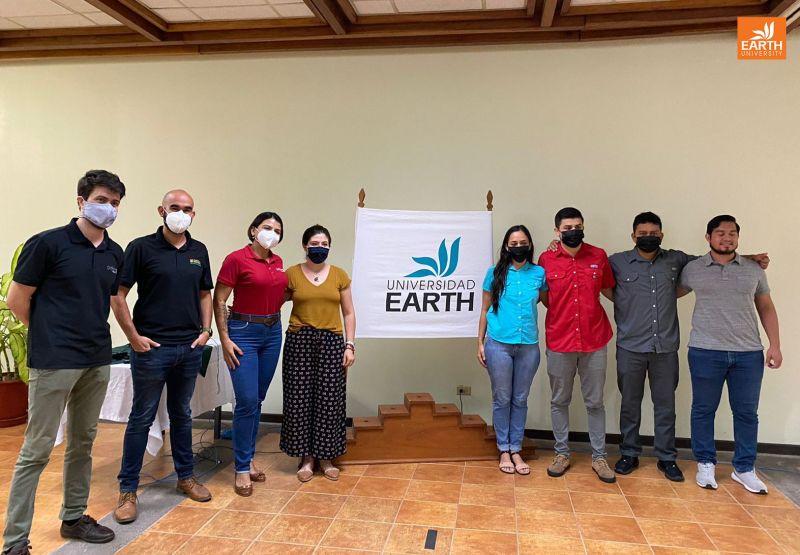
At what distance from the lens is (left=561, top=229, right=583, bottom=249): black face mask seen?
2881mm

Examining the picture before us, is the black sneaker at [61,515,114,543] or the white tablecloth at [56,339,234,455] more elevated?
the white tablecloth at [56,339,234,455]

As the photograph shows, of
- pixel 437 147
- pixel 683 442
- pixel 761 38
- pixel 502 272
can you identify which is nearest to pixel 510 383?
pixel 502 272

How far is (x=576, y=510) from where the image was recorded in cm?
253

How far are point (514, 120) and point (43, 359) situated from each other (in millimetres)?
3168

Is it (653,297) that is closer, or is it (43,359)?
(43,359)

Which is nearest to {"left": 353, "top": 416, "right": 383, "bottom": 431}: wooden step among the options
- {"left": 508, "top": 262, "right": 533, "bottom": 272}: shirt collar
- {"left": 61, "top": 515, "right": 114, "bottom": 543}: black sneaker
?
{"left": 508, "top": 262, "right": 533, "bottom": 272}: shirt collar

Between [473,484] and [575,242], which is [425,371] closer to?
[473,484]

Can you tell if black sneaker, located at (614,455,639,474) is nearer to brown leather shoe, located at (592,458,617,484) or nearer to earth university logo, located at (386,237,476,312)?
brown leather shoe, located at (592,458,617,484)

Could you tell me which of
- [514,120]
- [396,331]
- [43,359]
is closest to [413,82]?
[514,120]

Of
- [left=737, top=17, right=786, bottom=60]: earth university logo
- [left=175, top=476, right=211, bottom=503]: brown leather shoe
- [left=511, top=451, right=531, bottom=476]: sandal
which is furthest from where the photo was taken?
[left=737, top=17, right=786, bottom=60]: earth university logo

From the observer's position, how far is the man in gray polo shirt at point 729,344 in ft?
9.08

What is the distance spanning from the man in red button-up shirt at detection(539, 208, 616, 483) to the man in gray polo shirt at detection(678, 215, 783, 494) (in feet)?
1.66

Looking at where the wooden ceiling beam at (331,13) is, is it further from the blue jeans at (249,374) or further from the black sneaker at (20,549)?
the black sneaker at (20,549)

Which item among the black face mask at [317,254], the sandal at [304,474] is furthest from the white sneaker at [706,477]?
the black face mask at [317,254]
